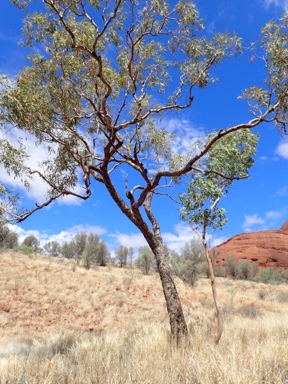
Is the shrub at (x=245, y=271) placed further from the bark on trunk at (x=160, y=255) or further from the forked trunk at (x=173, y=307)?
the forked trunk at (x=173, y=307)

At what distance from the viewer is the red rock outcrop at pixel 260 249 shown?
167ft

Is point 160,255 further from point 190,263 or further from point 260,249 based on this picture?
point 260,249

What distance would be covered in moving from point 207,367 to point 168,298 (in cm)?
368

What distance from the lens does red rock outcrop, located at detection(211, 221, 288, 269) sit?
50.9 metres

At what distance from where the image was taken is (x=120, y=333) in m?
10.2

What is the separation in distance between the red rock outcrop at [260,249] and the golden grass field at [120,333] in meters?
31.5

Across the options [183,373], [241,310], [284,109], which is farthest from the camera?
[241,310]

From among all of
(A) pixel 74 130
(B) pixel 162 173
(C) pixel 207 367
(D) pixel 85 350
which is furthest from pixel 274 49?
(D) pixel 85 350

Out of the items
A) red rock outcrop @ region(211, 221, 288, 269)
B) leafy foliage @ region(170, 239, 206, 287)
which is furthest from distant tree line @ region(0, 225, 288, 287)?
red rock outcrop @ region(211, 221, 288, 269)

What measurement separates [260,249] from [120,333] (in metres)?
49.6

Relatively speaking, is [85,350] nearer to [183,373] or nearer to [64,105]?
[183,373]

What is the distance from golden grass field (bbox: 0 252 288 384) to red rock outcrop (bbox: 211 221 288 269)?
103 feet

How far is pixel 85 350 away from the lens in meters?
6.58

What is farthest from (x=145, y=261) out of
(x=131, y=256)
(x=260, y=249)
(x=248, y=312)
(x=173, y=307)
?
(x=260, y=249)
